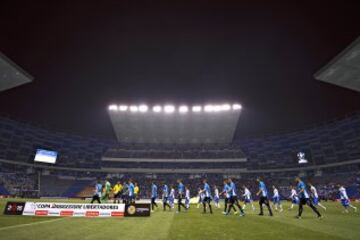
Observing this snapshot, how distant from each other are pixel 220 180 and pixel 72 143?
42.3 meters

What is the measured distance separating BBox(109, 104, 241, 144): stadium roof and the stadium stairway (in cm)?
1485

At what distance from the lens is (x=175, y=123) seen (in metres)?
60.4

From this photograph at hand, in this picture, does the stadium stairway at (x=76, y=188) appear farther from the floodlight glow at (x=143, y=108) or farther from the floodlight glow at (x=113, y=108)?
the floodlight glow at (x=143, y=108)

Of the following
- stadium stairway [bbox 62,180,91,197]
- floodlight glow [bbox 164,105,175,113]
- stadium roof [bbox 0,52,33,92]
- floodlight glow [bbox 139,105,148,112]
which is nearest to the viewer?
stadium roof [bbox 0,52,33,92]

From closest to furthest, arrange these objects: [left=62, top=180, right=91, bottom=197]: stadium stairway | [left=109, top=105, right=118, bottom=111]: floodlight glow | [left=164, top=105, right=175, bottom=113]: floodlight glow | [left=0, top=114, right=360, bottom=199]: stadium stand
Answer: [left=164, top=105, right=175, bottom=113]: floodlight glow, [left=109, top=105, right=118, bottom=111]: floodlight glow, [left=0, top=114, right=360, bottom=199]: stadium stand, [left=62, top=180, right=91, bottom=197]: stadium stairway

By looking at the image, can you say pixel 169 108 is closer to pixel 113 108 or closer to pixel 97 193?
pixel 113 108

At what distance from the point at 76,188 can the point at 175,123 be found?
3036 cm

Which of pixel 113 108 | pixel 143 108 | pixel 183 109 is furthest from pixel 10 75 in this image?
pixel 183 109

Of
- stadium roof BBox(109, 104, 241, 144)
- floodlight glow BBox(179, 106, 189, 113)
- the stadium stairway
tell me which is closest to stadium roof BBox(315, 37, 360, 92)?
stadium roof BBox(109, 104, 241, 144)

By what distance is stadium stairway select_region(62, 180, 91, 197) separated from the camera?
5916cm

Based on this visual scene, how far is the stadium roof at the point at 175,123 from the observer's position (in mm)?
55969

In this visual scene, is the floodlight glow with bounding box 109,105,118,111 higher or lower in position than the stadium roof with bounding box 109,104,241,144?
higher

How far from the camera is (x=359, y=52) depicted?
1064 inches

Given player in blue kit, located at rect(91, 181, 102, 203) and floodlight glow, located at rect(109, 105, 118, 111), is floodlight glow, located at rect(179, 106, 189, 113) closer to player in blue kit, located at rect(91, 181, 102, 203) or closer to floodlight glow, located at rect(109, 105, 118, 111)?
floodlight glow, located at rect(109, 105, 118, 111)
